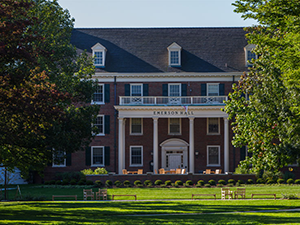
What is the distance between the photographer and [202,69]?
47.5 metres

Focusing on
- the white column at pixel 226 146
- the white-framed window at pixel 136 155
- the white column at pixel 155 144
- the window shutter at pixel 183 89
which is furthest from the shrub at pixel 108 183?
the window shutter at pixel 183 89

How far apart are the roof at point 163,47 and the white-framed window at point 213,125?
510cm

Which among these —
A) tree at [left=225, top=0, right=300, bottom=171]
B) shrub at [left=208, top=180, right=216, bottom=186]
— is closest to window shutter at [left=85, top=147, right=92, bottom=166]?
shrub at [left=208, top=180, right=216, bottom=186]

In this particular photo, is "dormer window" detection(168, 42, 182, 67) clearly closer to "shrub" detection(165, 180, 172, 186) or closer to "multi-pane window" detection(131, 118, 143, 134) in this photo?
"multi-pane window" detection(131, 118, 143, 134)

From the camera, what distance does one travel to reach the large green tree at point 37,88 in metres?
18.4

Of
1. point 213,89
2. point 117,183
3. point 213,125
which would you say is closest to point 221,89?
point 213,89

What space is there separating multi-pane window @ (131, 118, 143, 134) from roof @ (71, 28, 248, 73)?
500 cm

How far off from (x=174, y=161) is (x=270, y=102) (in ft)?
80.3

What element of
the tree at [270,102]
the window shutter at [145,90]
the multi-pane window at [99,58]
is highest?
the multi-pane window at [99,58]

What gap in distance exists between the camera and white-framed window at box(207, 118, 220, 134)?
47125mm

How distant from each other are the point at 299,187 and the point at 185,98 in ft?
47.6

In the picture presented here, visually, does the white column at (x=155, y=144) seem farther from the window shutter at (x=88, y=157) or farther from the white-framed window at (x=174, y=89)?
the window shutter at (x=88, y=157)

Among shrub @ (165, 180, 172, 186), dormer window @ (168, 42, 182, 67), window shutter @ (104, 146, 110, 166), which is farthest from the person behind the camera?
dormer window @ (168, 42, 182, 67)

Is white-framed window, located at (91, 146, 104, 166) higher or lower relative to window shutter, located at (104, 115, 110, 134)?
lower
